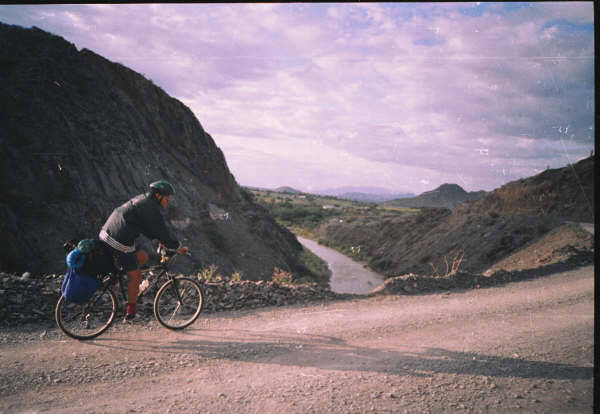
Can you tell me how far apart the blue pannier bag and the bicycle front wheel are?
117 cm

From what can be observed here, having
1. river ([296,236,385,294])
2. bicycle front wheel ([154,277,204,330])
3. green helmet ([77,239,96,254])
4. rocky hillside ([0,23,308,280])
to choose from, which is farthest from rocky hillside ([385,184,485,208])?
green helmet ([77,239,96,254])

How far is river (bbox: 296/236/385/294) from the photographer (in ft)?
77.8

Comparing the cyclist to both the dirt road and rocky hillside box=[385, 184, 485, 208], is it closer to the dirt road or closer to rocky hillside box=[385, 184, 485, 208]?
the dirt road

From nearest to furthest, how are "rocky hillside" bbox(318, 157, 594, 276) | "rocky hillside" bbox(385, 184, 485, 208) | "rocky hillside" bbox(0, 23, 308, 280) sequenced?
"rocky hillside" bbox(0, 23, 308, 280), "rocky hillside" bbox(318, 157, 594, 276), "rocky hillside" bbox(385, 184, 485, 208)

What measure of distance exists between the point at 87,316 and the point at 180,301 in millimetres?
1435

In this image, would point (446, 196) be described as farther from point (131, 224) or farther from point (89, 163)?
point (131, 224)

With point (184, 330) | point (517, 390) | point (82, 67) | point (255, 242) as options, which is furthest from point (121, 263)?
point (82, 67)

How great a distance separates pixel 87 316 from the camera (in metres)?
5.38

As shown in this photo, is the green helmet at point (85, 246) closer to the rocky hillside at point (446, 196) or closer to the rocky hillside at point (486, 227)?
the rocky hillside at point (486, 227)

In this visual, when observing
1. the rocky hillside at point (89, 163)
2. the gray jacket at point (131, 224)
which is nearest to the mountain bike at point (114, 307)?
the gray jacket at point (131, 224)

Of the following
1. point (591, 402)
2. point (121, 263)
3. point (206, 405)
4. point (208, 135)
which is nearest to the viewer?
point (206, 405)

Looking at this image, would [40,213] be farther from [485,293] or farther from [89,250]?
[485,293]

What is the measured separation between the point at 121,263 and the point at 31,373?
5.81 feet

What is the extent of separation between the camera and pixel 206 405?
12.4 ft
